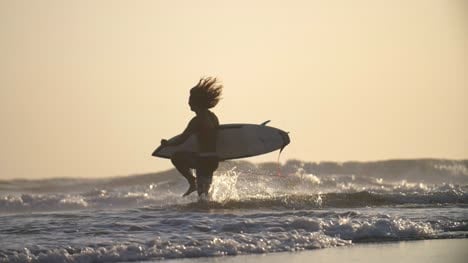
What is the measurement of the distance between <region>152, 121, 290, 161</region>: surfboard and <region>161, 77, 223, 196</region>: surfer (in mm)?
197

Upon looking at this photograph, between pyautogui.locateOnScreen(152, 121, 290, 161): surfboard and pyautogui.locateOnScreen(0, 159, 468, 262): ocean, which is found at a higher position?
pyautogui.locateOnScreen(152, 121, 290, 161): surfboard

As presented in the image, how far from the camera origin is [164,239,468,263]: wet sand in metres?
10.1

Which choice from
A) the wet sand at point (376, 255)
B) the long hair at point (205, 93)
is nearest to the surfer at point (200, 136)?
the long hair at point (205, 93)

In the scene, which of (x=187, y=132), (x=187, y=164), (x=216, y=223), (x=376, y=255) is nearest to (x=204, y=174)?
(x=187, y=164)

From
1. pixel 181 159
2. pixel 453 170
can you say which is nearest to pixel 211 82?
pixel 181 159

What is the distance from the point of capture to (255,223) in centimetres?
1175

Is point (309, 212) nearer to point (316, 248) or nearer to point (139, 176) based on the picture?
point (316, 248)

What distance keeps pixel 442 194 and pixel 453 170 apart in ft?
42.3

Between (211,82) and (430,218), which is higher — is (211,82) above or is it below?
above

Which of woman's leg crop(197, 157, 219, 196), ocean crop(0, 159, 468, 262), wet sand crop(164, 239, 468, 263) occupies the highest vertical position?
woman's leg crop(197, 157, 219, 196)

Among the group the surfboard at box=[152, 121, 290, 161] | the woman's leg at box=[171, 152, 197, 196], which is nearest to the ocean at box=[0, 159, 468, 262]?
the woman's leg at box=[171, 152, 197, 196]

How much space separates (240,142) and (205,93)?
4.72 feet

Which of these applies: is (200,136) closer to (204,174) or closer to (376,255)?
(204,174)

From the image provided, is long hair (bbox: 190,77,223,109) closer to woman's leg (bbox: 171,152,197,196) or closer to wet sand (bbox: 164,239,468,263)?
woman's leg (bbox: 171,152,197,196)
